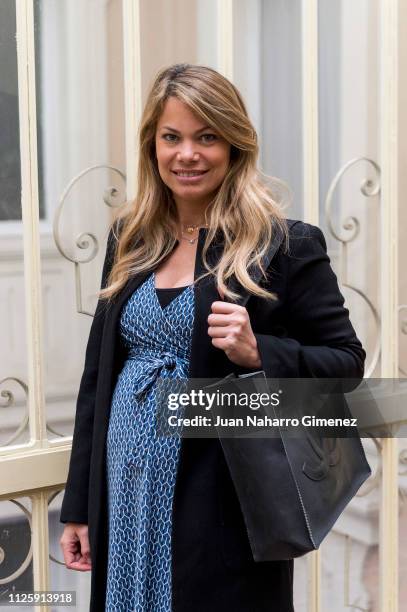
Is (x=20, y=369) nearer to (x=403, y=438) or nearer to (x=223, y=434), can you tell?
(x=223, y=434)

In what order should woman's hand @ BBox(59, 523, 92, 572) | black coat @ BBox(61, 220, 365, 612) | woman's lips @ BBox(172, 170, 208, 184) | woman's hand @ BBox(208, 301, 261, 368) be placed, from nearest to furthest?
woman's hand @ BBox(208, 301, 261, 368) → black coat @ BBox(61, 220, 365, 612) → woman's lips @ BBox(172, 170, 208, 184) → woman's hand @ BBox(59, 523, 92, 572)

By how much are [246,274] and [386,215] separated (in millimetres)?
1090

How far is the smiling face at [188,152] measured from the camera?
6.98 ft

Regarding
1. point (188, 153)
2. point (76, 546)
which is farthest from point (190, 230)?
point (76, 546)

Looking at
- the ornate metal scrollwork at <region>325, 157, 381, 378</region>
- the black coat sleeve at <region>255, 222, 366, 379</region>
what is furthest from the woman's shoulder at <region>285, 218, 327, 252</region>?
the ornate metal scrollwork at <region>325, 157, 381, 378</region>

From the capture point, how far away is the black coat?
2.06 m

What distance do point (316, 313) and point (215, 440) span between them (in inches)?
14.3

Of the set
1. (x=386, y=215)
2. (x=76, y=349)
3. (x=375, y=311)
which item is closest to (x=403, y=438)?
(x=375, y=311)

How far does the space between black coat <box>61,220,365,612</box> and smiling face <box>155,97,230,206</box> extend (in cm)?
12

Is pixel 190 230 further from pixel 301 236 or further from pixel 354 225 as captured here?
pixel 354 225

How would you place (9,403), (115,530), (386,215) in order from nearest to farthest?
(115,530)
(9,403)
(386,215)

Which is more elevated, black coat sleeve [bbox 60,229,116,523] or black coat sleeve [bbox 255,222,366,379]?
black coat sleeve [bbox 255,222,366,379]

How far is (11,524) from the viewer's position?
8.05 ft

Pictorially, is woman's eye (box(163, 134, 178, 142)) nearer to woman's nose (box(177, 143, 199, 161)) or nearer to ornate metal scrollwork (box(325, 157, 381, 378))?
woman's nose (box(177, 143, 199, 161))
